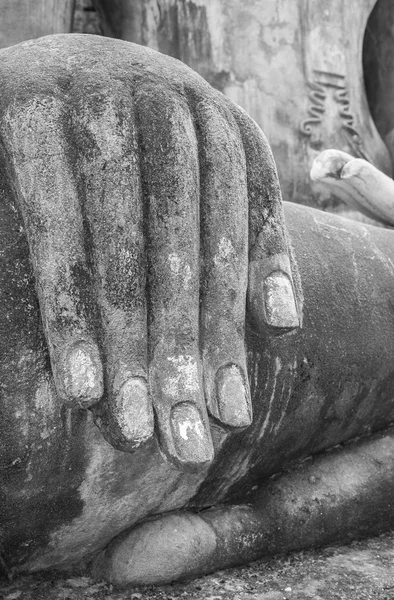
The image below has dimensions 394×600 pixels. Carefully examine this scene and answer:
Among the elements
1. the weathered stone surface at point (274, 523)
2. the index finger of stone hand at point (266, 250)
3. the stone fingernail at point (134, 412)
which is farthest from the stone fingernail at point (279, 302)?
the weathered stone surface at point (274, 523)

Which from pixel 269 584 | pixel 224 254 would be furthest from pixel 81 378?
pixel 269 584

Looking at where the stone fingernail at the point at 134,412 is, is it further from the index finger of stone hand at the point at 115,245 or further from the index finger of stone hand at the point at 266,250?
the index finger of stone hand at the point at 266,250

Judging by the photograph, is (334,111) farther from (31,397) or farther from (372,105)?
(31,397)

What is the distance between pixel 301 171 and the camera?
2619 millimetres

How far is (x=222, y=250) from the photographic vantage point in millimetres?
1269

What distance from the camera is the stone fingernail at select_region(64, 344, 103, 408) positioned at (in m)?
1.11

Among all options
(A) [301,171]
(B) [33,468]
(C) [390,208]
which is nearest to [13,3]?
(A) [301,171]

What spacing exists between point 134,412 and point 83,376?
0.27 ft

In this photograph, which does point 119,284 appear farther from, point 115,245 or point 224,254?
point 224,254

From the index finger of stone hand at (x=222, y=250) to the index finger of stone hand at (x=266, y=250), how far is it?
0.10 ft

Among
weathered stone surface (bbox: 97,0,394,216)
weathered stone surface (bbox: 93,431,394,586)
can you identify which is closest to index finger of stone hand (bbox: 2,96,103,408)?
weathered stone surface (bbox: 93,431,394,586)

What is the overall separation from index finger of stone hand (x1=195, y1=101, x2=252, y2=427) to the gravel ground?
1.35 feet

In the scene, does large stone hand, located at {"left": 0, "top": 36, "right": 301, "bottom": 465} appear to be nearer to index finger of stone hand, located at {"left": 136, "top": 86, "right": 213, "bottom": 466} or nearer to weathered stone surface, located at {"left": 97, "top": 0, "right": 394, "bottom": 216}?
index finger of stone hand, located at {"left": 136, "top": 86, "right": 213, "bottom": 466}

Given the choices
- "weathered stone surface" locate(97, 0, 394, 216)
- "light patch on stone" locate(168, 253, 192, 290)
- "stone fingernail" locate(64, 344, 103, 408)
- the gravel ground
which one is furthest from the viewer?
"weathered stone surface" locate(97, 0, 394, 216)
